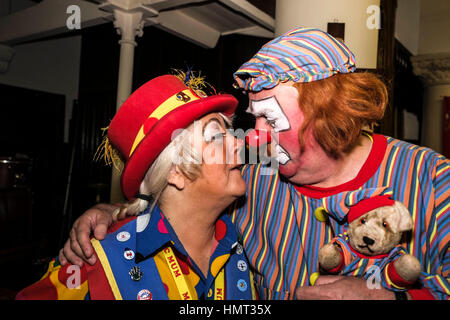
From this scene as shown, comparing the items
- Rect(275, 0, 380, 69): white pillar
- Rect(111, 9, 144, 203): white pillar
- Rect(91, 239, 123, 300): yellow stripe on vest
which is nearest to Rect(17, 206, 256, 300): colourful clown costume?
Rect(91, 239, 123, 300): yellow stripe on vest

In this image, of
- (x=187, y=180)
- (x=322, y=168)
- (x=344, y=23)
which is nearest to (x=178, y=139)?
(x=187, y=180)

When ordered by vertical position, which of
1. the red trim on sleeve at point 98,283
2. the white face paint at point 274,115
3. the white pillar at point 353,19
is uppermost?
the white pillar at point 353,19

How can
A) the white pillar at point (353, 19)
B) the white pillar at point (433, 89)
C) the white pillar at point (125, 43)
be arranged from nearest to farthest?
the white pillar at point (353, 19)
the white pillar at point (125, 43)
the white pillar at point (433, 89)

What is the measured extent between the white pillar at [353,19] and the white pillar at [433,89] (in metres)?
4.83

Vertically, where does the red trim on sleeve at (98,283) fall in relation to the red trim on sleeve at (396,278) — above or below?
below

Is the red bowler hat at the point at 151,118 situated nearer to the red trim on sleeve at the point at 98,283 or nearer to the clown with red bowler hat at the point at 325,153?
the clown with red bowler hat at the point at 325,153

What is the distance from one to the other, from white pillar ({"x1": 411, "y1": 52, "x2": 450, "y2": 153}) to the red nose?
604 centimetres

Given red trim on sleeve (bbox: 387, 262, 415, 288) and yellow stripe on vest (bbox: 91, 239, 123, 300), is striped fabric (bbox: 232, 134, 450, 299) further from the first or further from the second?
yellow stripe on vest (bbox: 91, 239, 123, 300)

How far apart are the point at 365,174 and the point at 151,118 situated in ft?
2.68

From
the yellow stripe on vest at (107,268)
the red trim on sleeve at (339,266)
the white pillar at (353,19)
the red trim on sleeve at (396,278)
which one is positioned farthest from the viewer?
the white pillar at (353,19)

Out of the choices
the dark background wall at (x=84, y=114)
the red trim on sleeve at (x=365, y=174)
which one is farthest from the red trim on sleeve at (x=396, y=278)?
the dark background wall at (x=84, y=114)

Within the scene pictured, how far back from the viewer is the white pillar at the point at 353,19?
6.90 ft

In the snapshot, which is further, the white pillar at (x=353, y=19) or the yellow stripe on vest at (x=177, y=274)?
A: the white pillar at (x=353, y=19)
